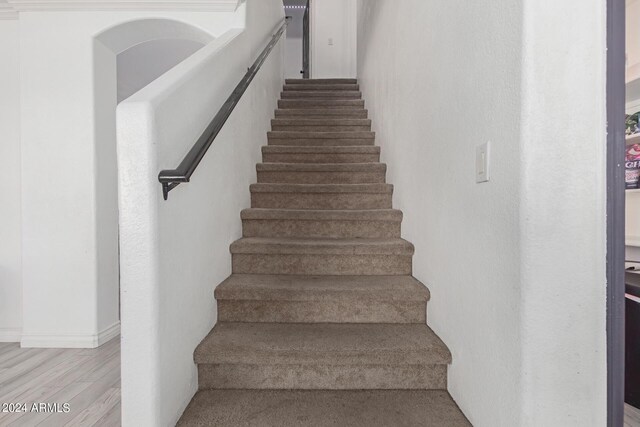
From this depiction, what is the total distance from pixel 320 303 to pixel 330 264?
0.32 metres

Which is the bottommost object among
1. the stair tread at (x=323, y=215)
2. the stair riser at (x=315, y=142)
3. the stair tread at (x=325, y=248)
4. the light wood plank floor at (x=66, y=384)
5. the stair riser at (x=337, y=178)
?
the light wood plank floor at (x=66, y=384)

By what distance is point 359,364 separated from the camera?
1409 millimetres

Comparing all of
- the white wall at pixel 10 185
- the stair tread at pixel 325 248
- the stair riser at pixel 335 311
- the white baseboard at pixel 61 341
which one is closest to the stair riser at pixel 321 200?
the stair tread at pixel 325 248

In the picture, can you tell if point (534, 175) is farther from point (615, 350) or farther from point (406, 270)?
point (406, 270)

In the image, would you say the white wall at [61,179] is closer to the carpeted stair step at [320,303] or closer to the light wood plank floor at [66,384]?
the light wood plank floor at [66,384]

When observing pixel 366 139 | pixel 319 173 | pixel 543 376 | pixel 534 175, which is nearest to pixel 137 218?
pixel 534 175

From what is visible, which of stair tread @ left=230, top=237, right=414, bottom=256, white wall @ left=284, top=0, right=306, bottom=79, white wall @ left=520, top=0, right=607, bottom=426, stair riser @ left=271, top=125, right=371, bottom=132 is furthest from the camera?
white wall @ left=284, top=0, right=306, bottom=79

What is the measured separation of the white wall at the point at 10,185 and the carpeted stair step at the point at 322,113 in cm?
217

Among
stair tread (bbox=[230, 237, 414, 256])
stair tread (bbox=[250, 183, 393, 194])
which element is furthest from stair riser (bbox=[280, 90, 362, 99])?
stair tread (bbox=[230, 237, 414, 256])

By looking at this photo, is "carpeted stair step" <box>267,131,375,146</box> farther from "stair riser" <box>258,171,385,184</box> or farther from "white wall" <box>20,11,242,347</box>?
"white wall" <box>20,11,242,347</box>

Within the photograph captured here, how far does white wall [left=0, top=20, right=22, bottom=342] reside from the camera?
2.64 meters

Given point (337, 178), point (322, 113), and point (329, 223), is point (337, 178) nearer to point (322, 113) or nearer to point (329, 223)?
point (329, 223)

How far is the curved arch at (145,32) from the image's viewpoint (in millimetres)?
2568

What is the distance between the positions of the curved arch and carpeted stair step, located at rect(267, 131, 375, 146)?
3.08 ft
